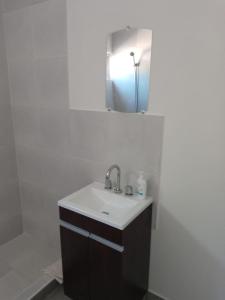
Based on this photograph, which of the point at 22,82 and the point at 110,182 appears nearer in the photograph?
the point at 110,182

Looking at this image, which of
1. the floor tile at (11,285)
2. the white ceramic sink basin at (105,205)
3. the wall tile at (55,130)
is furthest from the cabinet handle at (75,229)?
the floor tile at (11,285)

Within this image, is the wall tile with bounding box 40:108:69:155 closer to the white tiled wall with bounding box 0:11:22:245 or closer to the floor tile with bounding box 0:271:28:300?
the white tiled wall with bounding box 0:11:22:245

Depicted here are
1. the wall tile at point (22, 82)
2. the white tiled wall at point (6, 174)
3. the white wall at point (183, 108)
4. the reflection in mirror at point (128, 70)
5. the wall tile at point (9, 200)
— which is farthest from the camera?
the wall tile at point (9, 200)

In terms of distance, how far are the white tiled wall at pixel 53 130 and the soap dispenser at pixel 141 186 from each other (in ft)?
0.20

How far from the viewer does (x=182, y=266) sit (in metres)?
1.50

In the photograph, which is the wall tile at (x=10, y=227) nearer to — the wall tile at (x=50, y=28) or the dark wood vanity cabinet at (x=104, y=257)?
the dark wood vanity cabinet at (x=104, y=257)

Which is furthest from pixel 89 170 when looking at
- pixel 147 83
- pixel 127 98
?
pixel 147 83

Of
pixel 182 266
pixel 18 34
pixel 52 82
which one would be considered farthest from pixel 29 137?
pixel 182 266

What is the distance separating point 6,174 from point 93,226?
1.26 metres

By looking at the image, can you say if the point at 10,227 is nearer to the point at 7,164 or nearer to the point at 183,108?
the point at 7,164

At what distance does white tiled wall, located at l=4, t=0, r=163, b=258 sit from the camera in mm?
1497

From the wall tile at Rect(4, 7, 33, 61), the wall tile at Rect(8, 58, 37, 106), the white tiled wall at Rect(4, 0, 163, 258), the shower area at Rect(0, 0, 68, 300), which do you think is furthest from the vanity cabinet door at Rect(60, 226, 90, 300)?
the wall tile at Rect(4, 7, 33, 61)

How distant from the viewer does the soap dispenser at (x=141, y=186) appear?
4.71 feet

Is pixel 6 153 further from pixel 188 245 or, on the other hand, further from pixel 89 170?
pixel 188 245
